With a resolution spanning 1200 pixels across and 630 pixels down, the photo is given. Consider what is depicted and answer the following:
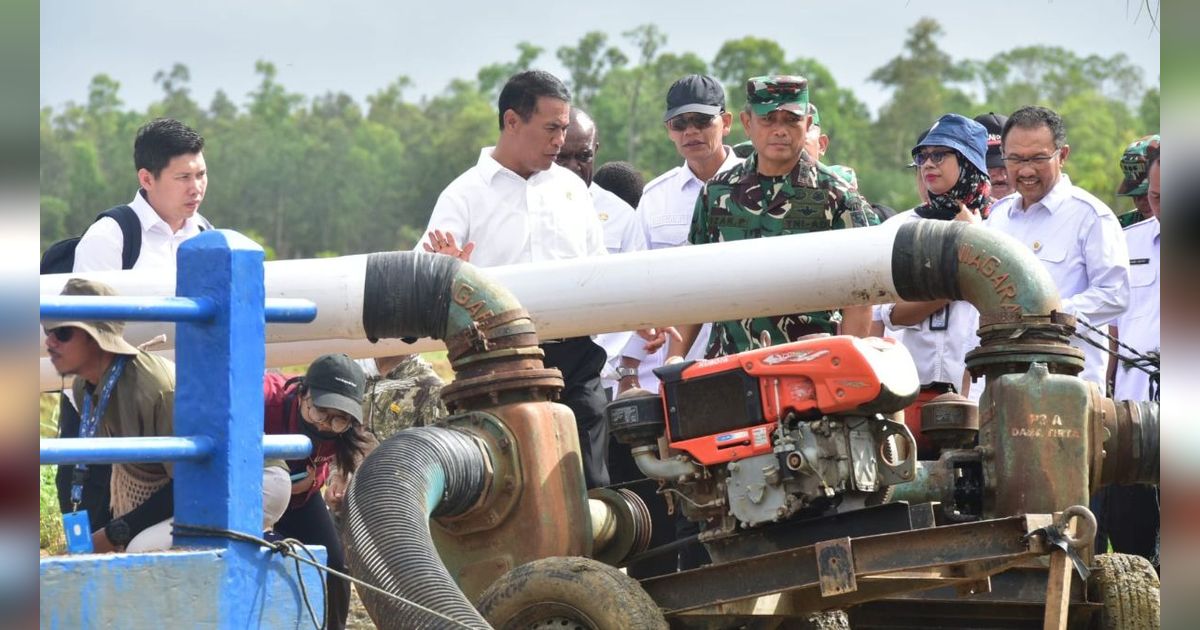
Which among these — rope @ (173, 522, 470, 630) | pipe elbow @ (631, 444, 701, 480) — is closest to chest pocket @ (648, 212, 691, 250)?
pipe elbow @ (631, 444, 701, 480)

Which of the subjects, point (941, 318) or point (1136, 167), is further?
point (1136, 167)

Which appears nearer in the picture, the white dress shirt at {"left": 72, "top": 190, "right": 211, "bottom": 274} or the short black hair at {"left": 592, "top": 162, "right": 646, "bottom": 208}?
the white dress shirt at {"left": 72, "top": 190, "right": 211, "bottom": 274}

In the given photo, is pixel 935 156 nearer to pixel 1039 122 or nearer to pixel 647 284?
pixel 1039 122

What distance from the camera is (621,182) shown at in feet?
30.9

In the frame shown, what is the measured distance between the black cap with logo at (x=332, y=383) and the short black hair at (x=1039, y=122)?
3035 mm

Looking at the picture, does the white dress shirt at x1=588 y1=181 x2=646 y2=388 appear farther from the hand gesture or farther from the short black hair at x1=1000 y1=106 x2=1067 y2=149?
the short black hair at x1=1000 y1=106 x2=1067 y2=149

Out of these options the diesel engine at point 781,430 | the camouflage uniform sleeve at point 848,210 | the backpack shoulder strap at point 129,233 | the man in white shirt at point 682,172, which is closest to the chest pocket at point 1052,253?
the camouflage uniform sleeve at point 848,210

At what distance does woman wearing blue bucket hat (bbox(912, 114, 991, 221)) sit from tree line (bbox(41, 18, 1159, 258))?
66292 millimetres

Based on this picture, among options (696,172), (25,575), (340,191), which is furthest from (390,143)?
(25,575)

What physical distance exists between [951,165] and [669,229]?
4.80ft

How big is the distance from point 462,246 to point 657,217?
1419 mm

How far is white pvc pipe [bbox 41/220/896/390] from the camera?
240 inches

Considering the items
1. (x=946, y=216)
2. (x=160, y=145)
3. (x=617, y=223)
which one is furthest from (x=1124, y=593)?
(x=160, y=145)

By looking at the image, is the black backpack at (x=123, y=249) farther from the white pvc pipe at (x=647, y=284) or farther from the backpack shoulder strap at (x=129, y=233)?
the white pvc pipe at (x=647, y=284)
